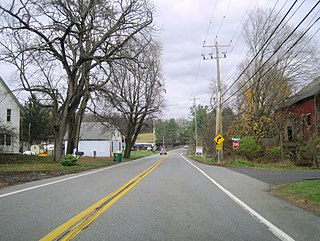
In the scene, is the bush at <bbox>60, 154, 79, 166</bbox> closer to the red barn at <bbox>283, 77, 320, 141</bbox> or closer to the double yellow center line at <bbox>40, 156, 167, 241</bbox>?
the double yellow center line at <bbox>40, 156, 167, 241</bbox>

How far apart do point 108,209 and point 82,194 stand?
292 cm

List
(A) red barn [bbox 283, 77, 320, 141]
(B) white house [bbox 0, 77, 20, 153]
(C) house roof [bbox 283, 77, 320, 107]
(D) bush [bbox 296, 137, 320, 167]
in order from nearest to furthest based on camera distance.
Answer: (D) bush [bbox 296, 137, 320, 167] < (A) red barn [bbox 283, 77, 320, 141] < (C) house roof [bbox 283, 77, 320, 107] < (B) white house [bbox 0, 77, 20, 153]

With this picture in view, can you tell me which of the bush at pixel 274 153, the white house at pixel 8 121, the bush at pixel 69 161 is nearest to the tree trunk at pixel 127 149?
the white house at pixel 8 121

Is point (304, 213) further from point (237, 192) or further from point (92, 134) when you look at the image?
point (92, 134)

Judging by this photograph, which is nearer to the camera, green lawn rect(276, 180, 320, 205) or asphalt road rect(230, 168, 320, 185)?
green lawn rect(276, 180, 320, 205)

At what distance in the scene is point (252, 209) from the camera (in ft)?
28.5

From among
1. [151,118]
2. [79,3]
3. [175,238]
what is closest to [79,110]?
[79,3]

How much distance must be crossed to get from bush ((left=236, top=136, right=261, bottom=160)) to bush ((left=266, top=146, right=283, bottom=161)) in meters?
1.64

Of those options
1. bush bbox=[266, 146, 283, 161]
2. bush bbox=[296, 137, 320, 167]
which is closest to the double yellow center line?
bush bbox=[296, 137, 320, 167]

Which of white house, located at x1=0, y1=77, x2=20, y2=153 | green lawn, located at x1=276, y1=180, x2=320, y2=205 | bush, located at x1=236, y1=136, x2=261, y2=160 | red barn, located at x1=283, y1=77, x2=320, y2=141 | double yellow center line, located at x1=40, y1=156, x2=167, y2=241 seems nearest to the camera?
double yellow center line, located at x1=40, y1=156, x2=167, y2=241

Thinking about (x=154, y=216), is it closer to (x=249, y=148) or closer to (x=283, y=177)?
(x=283, y=177)

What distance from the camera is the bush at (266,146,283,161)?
1182 inches

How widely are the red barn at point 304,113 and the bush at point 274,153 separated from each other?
2.12m

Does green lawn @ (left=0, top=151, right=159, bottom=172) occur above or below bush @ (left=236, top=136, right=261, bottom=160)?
below
